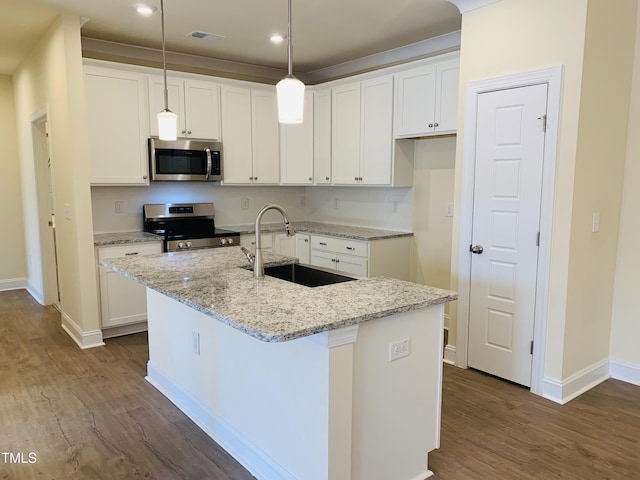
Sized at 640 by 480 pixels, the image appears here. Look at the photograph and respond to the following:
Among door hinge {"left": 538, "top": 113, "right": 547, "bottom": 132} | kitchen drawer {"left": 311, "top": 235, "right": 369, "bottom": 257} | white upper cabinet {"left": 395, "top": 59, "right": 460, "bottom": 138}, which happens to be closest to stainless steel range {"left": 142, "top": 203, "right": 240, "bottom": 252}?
kitchen drawer {"left": 311, "top": 235, "right": 369, "bottom": 257}

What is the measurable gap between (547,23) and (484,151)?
2.83 feet

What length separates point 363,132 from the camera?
474 centimetres

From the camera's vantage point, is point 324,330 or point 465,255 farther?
point 465,255

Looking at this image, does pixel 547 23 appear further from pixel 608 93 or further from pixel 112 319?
pixel 112 319

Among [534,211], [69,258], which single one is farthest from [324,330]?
[69,258]

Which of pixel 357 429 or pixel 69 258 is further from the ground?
Answer: pixel 69 258

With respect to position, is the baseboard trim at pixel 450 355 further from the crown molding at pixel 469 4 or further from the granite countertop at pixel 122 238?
the granite countertop at pixel 122 238

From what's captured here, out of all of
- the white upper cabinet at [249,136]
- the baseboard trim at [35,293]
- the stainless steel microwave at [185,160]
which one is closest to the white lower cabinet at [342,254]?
the white upper cabinet at [249,136]

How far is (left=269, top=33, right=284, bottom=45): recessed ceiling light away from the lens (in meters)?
4.25

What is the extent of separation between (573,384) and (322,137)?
3.37 metres

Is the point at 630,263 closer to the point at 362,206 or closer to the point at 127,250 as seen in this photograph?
the point at 362,206

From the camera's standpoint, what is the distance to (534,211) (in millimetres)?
3109

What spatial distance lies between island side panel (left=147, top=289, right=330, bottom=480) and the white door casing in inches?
74.9

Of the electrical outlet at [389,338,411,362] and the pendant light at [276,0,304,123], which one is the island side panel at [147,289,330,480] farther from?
the pendant light at [276,0,304,123]
